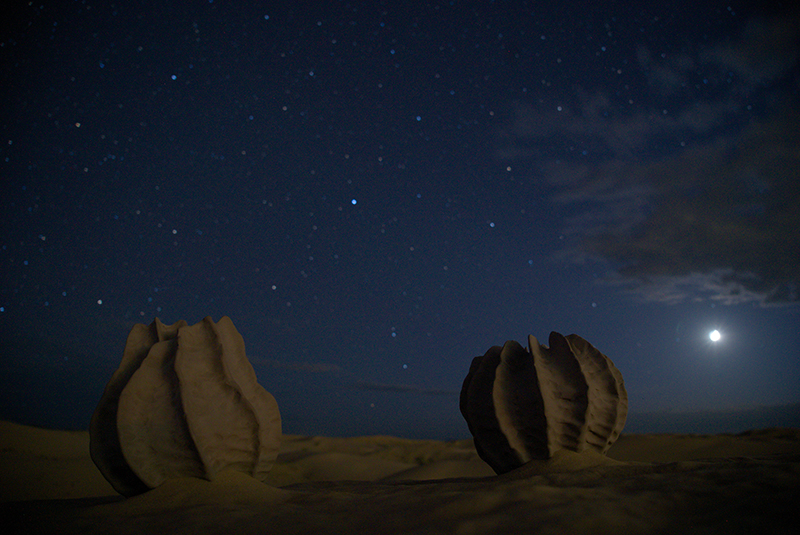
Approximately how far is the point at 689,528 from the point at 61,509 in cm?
393

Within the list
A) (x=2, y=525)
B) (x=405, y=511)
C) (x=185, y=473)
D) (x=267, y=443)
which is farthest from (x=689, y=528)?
(x=2, y=525)

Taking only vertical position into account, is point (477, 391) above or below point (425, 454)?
above

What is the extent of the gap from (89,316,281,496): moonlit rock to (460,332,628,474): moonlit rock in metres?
2.23

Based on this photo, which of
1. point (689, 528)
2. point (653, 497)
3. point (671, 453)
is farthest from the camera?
point (671, 453)

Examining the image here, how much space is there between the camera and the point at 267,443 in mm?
3588

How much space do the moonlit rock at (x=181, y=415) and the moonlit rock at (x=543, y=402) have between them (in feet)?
7.32

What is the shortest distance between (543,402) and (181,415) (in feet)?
11.0

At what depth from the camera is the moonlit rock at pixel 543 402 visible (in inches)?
165

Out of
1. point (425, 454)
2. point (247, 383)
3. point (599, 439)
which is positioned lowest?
point (425, 454)

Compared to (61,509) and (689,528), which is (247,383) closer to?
(61,509)

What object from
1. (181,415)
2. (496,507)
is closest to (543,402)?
(496,507)

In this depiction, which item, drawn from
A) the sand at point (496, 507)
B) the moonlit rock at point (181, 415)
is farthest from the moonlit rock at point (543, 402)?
the moonlit rock at point (181, 415)

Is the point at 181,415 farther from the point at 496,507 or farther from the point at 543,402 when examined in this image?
the point at 543,402

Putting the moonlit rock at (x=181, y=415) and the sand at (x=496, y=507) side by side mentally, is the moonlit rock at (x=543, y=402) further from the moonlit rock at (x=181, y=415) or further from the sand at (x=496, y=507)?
the moonlit rock at (x=181, y=415)
